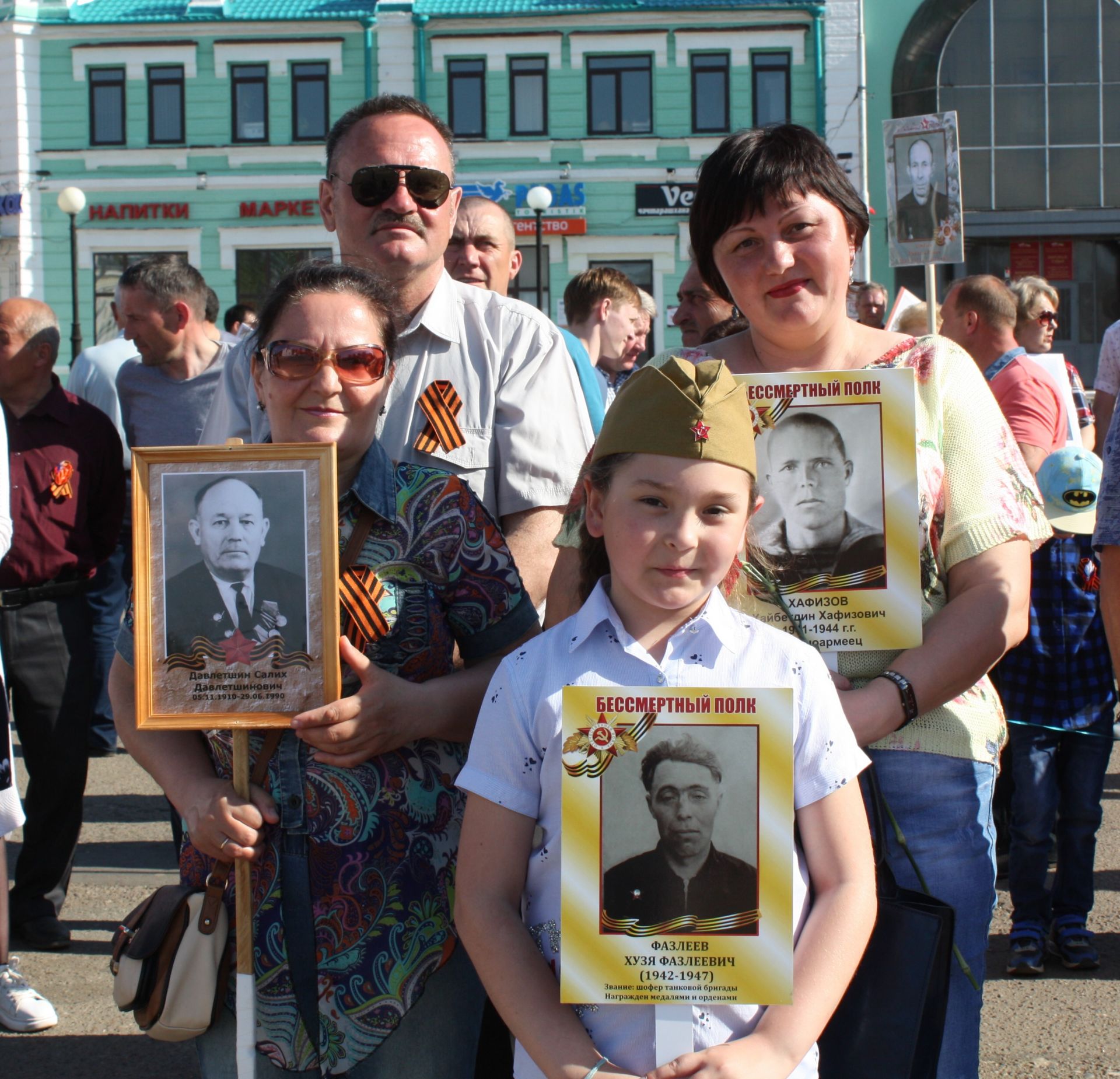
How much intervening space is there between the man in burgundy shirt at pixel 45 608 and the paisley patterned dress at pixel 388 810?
2943 millimetres

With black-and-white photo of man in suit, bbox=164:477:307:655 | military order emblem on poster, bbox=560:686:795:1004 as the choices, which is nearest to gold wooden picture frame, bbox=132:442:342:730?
black-and-white photo of man in suit, bbox=164:477:307:655

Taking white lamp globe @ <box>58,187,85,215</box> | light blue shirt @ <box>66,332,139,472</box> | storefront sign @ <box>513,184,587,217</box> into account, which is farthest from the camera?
storefront sign @ <box>513,184,587,217</box>

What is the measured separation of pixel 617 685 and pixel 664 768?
0.52 ft

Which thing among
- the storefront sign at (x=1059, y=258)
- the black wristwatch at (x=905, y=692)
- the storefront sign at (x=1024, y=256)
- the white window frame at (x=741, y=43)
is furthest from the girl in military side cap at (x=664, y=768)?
the storefront sign at (x=1059, y=258)

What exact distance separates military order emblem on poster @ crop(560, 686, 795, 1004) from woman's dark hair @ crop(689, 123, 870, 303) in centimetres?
93

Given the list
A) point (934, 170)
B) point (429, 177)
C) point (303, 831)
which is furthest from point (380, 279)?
point (934, 170)

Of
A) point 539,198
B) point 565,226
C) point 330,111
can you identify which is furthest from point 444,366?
point 330,111

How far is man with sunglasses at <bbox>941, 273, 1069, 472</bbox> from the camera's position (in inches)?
232

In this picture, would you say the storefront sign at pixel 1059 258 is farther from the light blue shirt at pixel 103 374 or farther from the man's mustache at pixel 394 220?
the man's mustache at pixel 394 220

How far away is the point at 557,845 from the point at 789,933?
34cm

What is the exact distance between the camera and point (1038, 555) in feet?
16.0

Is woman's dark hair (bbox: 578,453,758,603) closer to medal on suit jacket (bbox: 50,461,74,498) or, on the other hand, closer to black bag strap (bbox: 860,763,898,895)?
black bag strap (bbox: 860,763,898,895)

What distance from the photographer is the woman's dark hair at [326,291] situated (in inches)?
89.4

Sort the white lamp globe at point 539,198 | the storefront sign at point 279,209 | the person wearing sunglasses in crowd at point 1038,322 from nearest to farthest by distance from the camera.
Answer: the person wearing sunglasses in crowd at point 1038,322
the white lamp globe at point 539,198
the storefront sign at point 279,209
